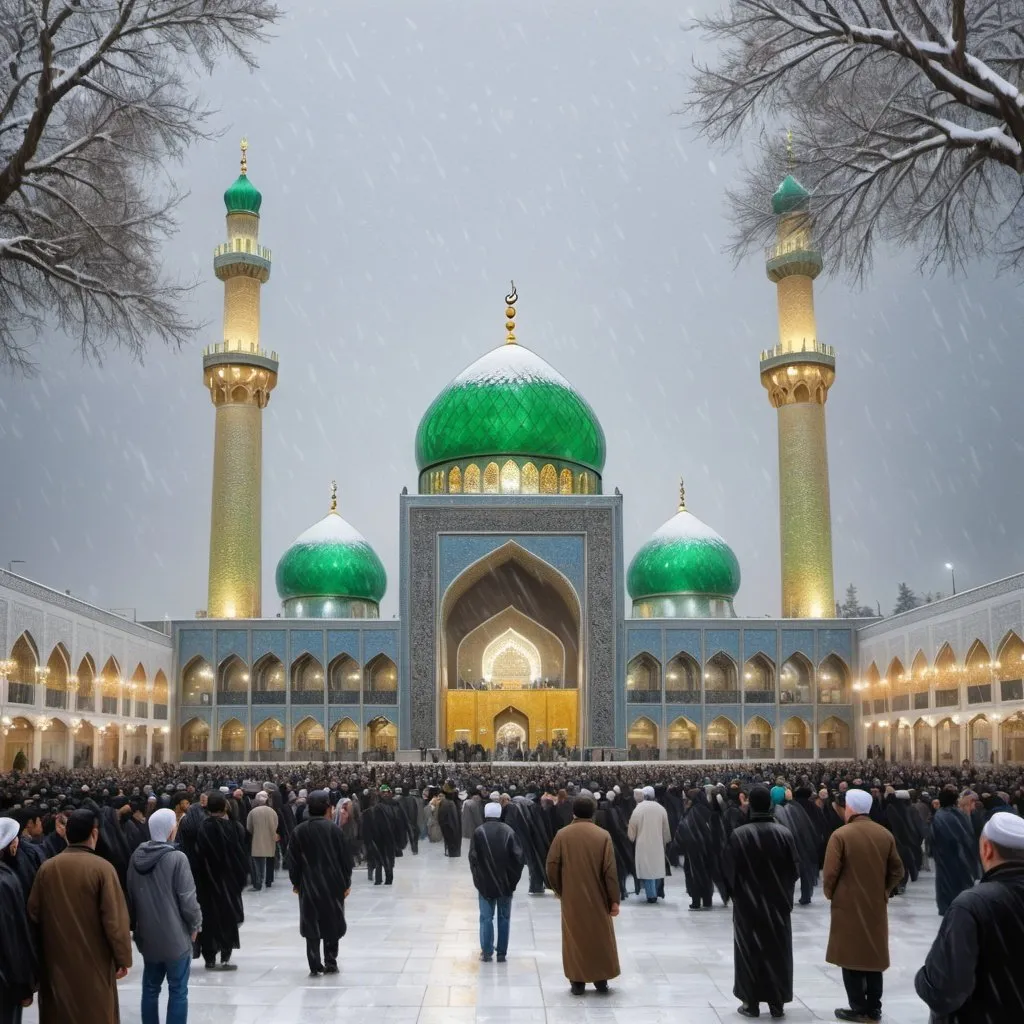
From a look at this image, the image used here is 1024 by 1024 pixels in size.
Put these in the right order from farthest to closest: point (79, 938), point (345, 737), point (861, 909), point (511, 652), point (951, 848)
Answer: point (511, 652) → point (345, 737) → point (951, 848) → point (861, 909) → point (79, 938)

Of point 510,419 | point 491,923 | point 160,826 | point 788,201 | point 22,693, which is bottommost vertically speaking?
point 491,923

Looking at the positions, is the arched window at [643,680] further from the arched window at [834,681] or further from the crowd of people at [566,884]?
the crowd of people at [566,884]

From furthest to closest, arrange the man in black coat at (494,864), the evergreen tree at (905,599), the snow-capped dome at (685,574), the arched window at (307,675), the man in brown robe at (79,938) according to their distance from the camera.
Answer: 1. the evergreen tree at (905,599)
2. the snow-capped dome at (685,574)
3. the arched window at (307,675)
4. the man in black coat at (494,864)
5. the man in brown robe at (79,938)

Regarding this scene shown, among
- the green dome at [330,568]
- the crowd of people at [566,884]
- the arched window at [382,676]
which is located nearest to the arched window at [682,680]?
the arched window at [382,676]

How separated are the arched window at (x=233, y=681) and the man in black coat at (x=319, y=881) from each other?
23.1m

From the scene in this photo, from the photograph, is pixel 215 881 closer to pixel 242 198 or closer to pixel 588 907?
pixel 588 907

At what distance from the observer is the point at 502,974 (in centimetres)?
602

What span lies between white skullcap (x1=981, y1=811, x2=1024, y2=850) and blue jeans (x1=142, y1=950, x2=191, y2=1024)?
2942 millimetres

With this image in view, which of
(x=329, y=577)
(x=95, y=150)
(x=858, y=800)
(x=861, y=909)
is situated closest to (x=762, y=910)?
(x=861, y=909)

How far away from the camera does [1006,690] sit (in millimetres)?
21453

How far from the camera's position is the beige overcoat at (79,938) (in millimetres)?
3816

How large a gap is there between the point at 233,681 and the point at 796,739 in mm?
12960

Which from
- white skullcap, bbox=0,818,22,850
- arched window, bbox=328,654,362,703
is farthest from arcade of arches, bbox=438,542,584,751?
white skullcap, bbox=0,818,22,850

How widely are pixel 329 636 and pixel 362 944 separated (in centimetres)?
2203
